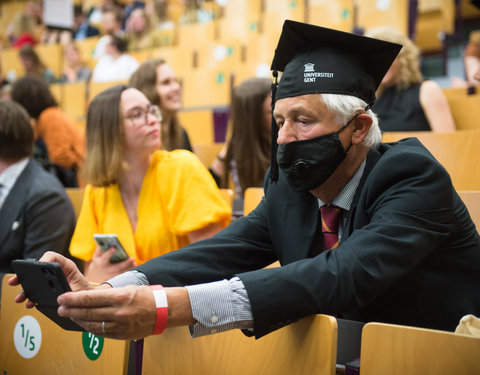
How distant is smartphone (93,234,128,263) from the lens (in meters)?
2.07

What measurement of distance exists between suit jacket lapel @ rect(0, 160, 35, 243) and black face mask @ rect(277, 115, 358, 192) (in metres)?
1.46

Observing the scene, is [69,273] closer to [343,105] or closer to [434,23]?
[343,105]

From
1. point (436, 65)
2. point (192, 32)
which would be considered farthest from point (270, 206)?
point (192, 32)

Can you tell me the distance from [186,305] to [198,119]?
3721 mm

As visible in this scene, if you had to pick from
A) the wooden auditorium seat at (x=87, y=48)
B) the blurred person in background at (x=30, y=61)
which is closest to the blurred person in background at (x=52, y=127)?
the blurred person in background at (x=30, y=61)

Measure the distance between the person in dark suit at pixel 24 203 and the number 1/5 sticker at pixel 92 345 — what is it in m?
1.05

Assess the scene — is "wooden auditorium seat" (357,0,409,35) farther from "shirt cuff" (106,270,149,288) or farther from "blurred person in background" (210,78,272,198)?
"shirt cuff" (106,270,149,288)

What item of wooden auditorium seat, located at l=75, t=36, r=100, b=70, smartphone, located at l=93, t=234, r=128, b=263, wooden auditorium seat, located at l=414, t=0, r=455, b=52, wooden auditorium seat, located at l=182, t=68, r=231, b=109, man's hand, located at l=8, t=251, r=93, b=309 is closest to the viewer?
man's hand, located at l=8, t=251, r=93, b=309

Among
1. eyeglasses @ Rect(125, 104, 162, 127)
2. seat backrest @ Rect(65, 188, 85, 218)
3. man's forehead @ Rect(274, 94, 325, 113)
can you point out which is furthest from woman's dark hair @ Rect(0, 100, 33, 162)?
man's forehead @ Rect(274, 94, 325, 113)

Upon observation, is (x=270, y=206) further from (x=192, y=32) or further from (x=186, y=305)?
(x=192, y=32)

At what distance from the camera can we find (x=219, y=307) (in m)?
1.09

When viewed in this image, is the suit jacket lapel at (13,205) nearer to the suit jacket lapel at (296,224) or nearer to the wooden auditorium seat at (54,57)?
the suit jacket lapel at (296,224)

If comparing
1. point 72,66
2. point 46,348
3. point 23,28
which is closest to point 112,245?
point 46,348

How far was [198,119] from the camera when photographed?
470 cm
